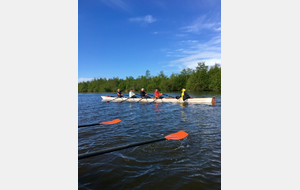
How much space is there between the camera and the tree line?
195ft

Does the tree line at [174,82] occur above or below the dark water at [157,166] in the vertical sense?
above

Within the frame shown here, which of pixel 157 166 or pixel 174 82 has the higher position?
pixel 174 82

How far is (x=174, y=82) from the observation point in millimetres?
71562

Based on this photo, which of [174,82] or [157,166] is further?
[174,82]

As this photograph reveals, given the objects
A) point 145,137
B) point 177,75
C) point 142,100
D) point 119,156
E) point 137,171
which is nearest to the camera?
point 137,171

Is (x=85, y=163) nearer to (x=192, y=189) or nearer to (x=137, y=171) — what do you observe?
(x=137, y=171)

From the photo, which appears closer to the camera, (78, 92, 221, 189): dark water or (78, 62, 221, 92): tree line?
(78, 92, 221, 189): dark water

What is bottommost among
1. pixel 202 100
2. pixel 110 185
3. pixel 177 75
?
pixel 110 185

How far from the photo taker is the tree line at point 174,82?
195 feet

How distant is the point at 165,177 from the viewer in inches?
130

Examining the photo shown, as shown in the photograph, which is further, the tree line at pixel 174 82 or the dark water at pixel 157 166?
the tree line at pixel 174 82

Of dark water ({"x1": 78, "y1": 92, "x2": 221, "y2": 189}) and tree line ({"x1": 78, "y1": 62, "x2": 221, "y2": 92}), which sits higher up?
tree line ({"x1": 78, "y1": 62, "x2": 221, "y2": 92})
